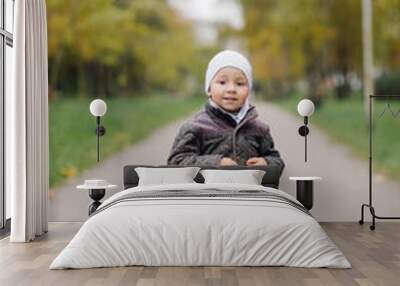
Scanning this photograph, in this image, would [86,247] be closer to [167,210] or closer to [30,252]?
[167,210]

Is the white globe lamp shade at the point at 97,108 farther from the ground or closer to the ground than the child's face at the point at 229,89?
closer to the ground

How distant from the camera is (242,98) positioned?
788 cm

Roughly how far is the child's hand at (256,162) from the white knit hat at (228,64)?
2.96ft

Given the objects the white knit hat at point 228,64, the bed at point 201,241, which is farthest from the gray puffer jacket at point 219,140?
the bed at point 201,241

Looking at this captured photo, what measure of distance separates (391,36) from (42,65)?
4207 mm

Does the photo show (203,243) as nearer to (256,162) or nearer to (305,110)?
(256,162)

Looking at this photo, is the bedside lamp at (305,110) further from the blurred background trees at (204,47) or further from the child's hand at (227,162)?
the child's hand at (227,162)

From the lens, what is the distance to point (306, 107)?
775 cm

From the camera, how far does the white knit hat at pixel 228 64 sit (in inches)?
313

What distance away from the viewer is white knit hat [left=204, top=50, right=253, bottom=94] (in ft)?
26.1

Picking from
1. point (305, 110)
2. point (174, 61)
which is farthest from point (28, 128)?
point (305, 110)

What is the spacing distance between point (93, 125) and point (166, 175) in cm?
137

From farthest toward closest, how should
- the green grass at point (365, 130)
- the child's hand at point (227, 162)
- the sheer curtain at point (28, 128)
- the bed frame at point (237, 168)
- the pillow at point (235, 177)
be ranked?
the green grass at point (365, 130), the child's hand at point (227, 162), the bed frame at point (237, 168), the pillow at point (235, 177), the sheer curtain at point (28, 128)

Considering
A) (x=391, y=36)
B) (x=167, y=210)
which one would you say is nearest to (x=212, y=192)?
(x=167, y=210)
